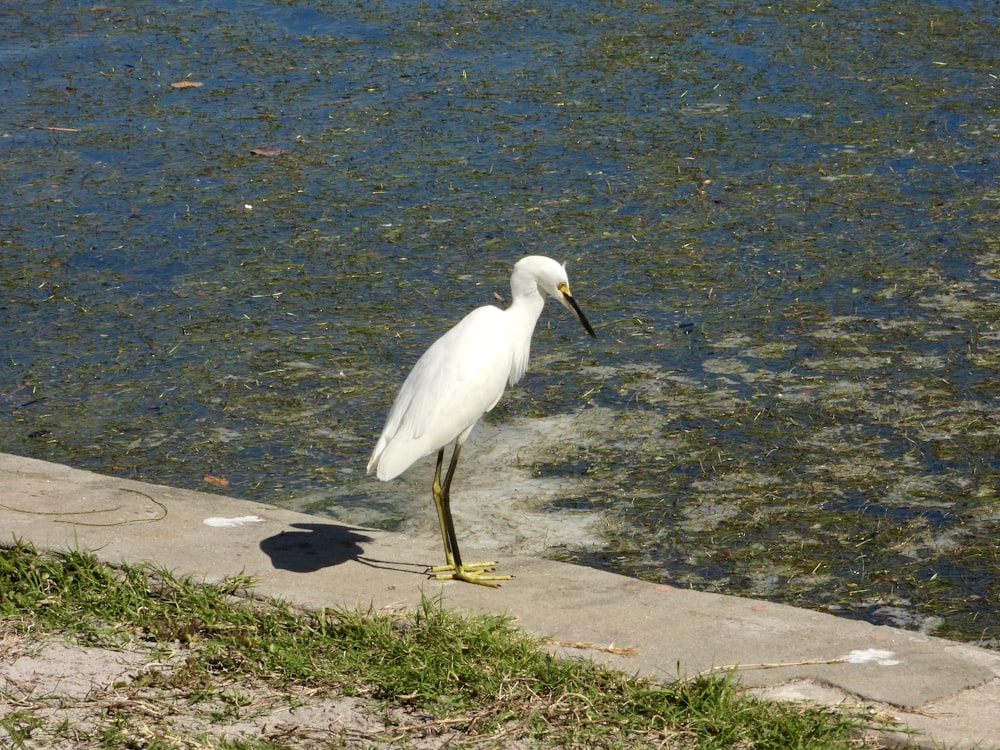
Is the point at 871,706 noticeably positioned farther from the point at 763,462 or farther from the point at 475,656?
the point at 763,462

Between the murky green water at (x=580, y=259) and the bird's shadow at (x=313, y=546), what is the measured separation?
329 mm

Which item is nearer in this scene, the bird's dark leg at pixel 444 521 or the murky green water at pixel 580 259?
the bird's dark leg at pixel 444 521

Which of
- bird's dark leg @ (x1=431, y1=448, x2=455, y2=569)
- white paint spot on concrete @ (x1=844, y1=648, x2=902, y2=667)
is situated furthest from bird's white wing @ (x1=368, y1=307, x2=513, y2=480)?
white paint spot on concrete @ (x1=844, y1=648, x2=902, y2=667)

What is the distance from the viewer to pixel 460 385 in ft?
14.0

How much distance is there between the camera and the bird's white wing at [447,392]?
422 centimetres

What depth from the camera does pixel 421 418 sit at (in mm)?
4242

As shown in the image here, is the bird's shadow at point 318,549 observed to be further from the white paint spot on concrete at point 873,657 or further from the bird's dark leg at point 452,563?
the white paint spot on concrete at point 873,657

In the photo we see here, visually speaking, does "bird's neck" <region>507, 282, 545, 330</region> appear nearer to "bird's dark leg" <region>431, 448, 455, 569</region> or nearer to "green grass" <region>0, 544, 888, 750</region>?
"bird's dark leg" <region>431, 448, 455, 569</region>

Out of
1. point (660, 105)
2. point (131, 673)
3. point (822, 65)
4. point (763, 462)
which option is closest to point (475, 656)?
point (131, 673)

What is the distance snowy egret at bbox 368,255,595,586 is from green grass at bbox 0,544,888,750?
0.48 metres

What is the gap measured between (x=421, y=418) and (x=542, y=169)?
3920 millimetres

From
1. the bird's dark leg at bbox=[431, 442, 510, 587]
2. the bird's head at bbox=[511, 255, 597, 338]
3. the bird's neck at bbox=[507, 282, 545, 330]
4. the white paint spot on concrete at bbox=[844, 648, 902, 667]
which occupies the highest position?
the bird's head at bbox=[511, 255, 597, 338]

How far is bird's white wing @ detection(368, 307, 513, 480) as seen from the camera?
422 cm

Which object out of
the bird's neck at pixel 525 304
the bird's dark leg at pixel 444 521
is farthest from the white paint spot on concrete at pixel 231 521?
the bird's neck at pixel 525 304
